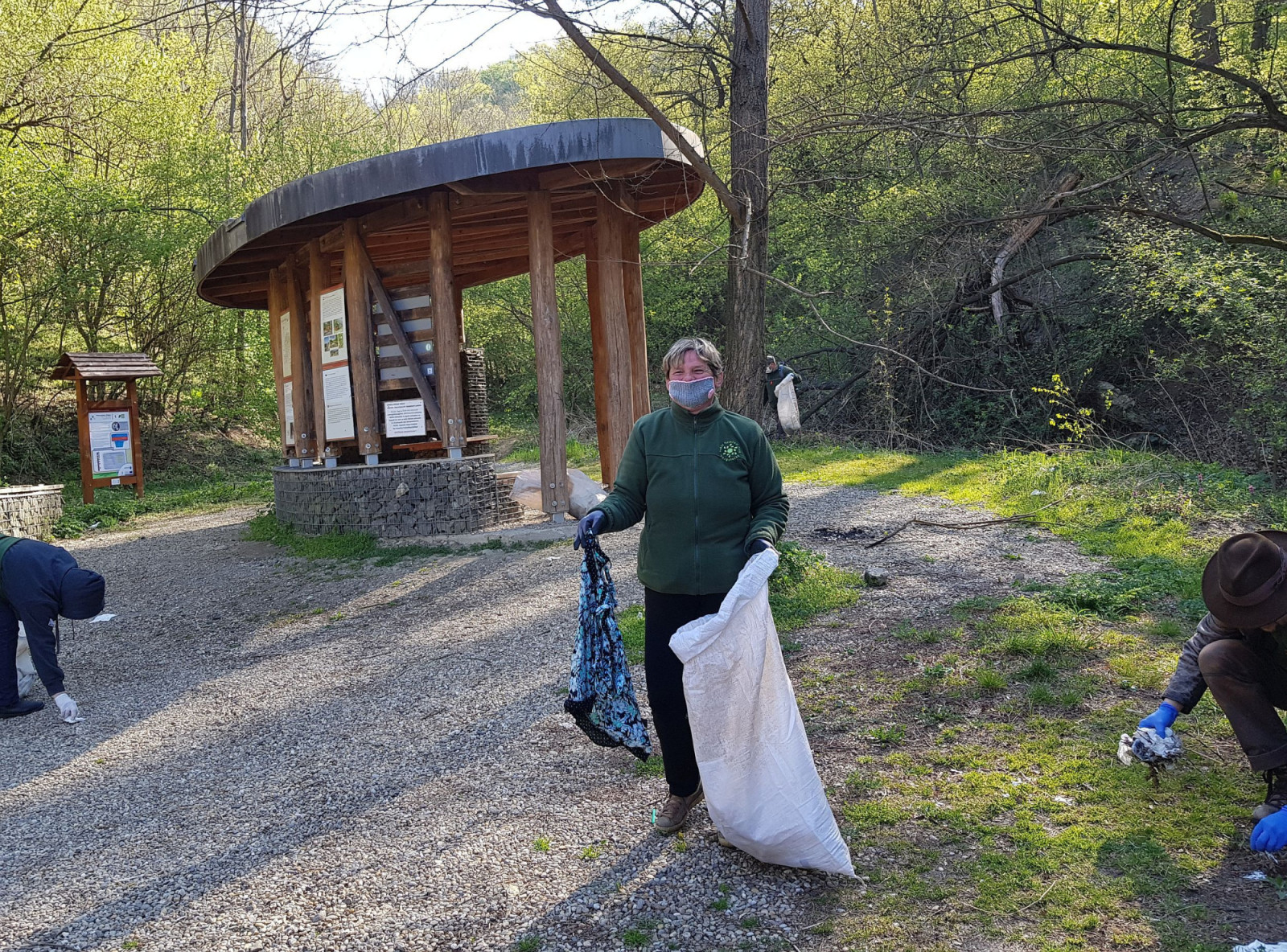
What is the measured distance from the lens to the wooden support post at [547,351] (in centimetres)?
971

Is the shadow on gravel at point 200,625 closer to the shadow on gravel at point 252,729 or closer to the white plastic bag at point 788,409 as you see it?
the shadow on gravel at point 252,729

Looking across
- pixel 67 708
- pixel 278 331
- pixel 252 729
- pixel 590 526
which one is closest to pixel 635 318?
pixel 278 331

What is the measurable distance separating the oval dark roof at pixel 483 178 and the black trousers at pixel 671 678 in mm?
5667

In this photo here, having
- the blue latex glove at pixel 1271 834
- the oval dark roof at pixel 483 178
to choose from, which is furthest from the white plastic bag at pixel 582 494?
the blue latex glove at pixel 1271 834

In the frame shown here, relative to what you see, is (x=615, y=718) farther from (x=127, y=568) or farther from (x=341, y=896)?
(x=127, y=568)

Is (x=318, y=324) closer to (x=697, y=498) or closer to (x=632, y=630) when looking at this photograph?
(x=632, y=630)

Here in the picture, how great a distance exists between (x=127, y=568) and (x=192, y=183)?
419 inches

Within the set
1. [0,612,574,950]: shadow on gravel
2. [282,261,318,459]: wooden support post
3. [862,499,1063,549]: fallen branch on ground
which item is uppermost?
[282,261,318,459]: wooden support post

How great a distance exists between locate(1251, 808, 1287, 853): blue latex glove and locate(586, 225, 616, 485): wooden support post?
25.8 ft

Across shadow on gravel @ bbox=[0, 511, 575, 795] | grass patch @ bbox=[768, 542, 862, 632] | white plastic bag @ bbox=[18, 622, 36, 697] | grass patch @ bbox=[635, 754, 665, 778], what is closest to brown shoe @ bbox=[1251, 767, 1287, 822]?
grass patch @ bbox=[635, 754, 665, 778]

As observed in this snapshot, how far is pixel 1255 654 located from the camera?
3.24 m

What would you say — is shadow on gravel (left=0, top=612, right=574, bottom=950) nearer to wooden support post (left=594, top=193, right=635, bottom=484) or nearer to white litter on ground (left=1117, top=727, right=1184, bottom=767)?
white litter on ground (left=1117, top=727, right=1184, bottom=767)

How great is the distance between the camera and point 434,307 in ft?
33.1

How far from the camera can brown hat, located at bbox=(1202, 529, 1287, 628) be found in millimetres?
3033
